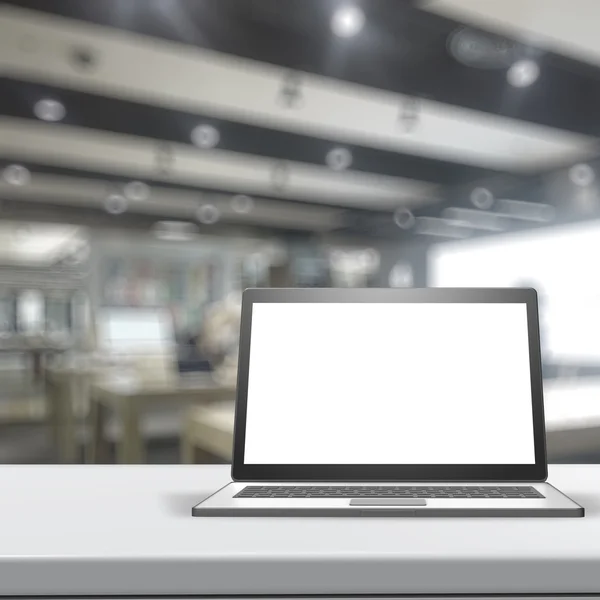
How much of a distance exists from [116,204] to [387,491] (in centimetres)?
396

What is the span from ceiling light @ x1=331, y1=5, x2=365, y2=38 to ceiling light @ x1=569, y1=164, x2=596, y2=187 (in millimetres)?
2490

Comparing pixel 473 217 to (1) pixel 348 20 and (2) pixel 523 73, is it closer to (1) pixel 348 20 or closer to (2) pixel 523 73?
(2) pixel 523 73

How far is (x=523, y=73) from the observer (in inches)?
142

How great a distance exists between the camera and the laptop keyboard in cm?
63

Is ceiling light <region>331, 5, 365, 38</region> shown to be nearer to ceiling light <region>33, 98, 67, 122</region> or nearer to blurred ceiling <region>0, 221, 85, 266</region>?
ceiling light <region>33, 98, 67, 122</region>

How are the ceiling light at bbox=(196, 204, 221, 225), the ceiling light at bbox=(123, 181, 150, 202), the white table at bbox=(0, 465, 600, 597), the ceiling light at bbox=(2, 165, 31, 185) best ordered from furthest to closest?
the ceiling light at bbox=(196, 204, 221, 225) → the ceiling light at bbox=(123, 181, 150, 202) → the ceiling light at bbox=(2, 165, 31, 185) → the white table at bbox=(0, 465, 600, 597)

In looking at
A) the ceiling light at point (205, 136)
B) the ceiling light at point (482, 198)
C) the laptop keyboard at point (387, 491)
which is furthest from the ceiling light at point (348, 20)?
the laptop keyboard at point (387, 491)

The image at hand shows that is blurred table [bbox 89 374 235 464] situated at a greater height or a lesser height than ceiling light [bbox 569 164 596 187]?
lesser

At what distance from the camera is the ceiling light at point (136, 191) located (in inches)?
167

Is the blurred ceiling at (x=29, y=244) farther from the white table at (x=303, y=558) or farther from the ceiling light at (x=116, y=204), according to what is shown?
the white table at (x=303, y=558)

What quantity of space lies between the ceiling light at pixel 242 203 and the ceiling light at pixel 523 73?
187cm

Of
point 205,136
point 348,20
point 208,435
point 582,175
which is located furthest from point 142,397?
point 582,175

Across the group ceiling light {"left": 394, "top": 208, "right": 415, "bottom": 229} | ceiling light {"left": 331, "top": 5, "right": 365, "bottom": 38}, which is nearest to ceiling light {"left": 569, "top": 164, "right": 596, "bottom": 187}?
ceiling light {"left": 394, "top": 208, "right": 415, "bottom": 229}

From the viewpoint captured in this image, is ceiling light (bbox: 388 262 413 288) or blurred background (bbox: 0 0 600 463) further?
ceiling light (bbox: 388 262 413 288)
